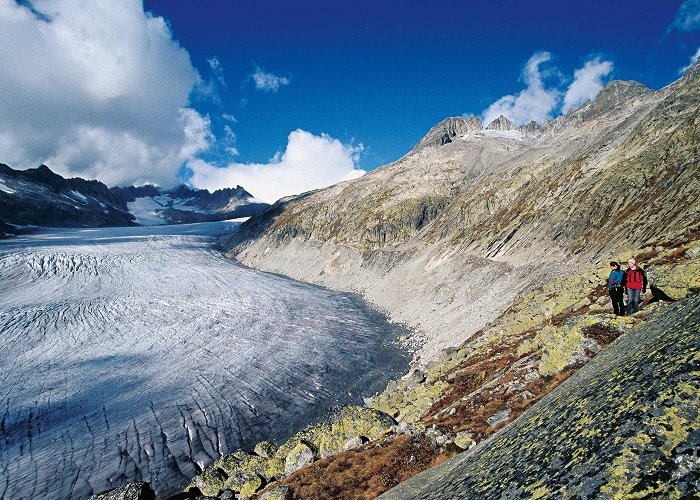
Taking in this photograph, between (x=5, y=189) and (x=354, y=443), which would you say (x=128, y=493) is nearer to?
(x=354, y=443)

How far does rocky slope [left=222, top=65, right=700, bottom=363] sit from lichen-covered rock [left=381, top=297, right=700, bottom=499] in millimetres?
23004

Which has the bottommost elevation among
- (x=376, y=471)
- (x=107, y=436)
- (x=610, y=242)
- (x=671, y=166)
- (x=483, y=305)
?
(x=107, y=436)

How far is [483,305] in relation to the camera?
40344mm

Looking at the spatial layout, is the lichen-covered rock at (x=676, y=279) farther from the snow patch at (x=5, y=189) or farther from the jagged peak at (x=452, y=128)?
the snow patch at (x=5, y=189)

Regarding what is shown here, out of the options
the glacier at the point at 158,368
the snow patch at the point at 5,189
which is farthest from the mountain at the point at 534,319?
the snow patch at the point at 5,189

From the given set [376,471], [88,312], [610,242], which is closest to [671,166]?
[610,242]

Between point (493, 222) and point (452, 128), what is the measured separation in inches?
4398

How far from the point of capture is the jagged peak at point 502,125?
162 m

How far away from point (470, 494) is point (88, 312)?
57.2 m

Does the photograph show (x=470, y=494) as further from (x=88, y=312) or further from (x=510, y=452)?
(x=88, y=312)

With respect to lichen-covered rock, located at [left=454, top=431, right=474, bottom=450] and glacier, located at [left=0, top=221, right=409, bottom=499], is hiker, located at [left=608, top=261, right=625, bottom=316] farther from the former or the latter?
glacier, located at [left=0, top=221, right=409, bottom=499]

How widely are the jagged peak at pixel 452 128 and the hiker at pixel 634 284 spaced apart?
140 meters

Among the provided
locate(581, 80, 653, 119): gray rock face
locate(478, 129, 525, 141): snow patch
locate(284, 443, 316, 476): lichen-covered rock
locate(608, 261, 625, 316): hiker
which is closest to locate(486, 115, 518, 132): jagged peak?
locate(478, 129, 525, 141): snow patch

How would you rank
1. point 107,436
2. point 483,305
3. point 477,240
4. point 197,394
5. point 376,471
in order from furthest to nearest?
point 477,240, point 483,305, point 197,394, point 107,436, point 376,471
